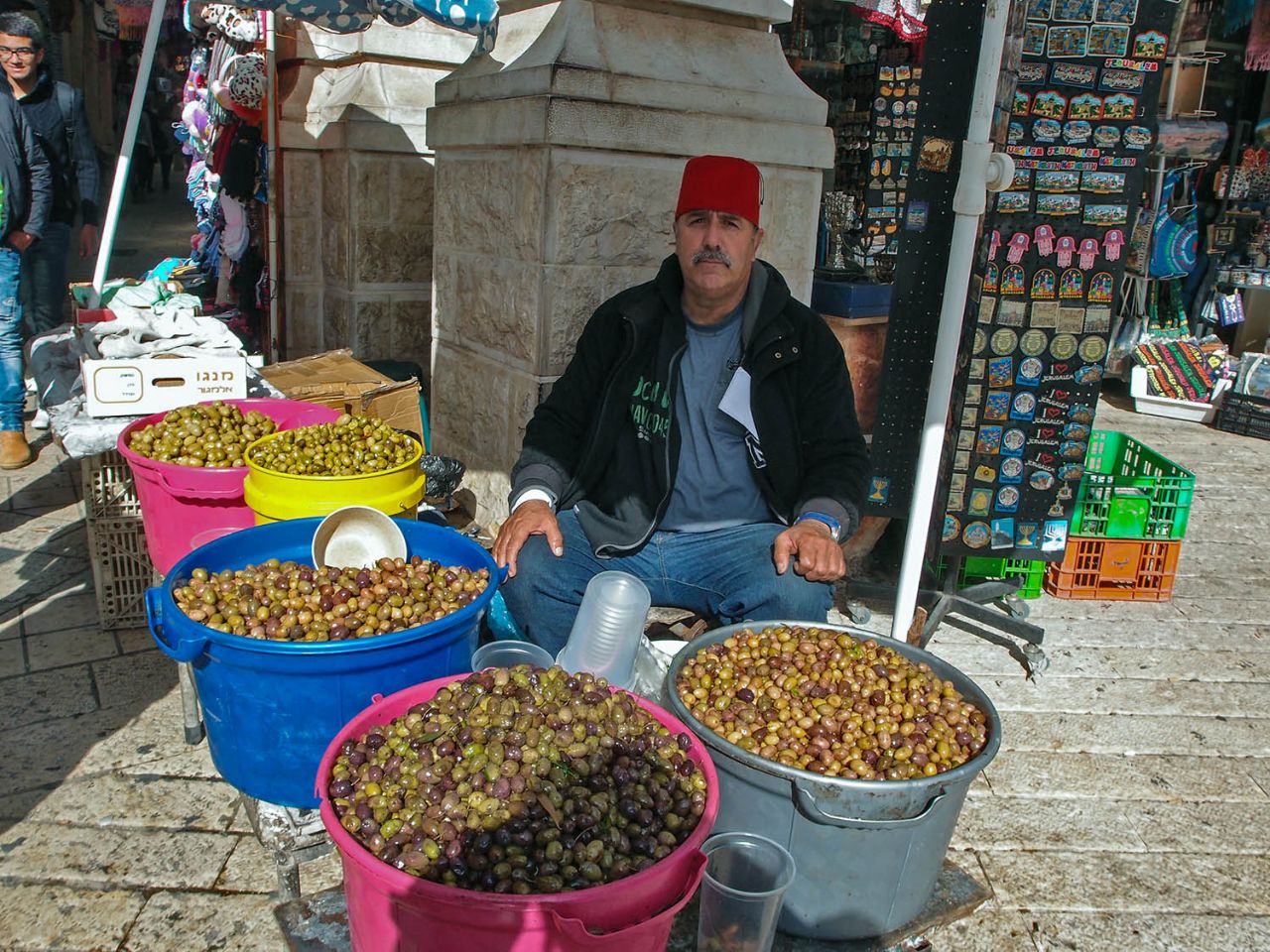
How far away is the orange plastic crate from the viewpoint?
4.75 m

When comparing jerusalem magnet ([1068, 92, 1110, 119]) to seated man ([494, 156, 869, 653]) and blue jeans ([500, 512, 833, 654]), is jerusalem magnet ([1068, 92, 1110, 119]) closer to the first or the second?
seated man ([494, 156, 869, 653])

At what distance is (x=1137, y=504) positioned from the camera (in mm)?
4613

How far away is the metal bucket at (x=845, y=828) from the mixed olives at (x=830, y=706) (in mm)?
62

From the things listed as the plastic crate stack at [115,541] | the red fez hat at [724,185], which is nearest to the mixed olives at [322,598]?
the red fez hat at [724,185]

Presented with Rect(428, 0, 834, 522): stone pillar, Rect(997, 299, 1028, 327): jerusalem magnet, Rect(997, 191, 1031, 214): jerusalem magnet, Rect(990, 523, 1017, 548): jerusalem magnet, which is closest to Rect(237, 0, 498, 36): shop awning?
Rect(428, 0, 834, 522): stone pillar

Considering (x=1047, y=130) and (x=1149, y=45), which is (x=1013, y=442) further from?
(x=1149, y=45)

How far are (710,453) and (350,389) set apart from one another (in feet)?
6.48

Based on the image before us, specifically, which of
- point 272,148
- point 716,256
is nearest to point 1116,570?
point 716,256

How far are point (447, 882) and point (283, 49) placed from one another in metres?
6.13

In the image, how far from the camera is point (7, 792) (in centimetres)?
292

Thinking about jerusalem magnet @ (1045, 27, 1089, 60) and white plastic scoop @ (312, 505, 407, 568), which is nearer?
white plastic scoop @ (312, 505, 407, 568)

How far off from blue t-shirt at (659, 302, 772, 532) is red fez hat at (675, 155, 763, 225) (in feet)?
1.13

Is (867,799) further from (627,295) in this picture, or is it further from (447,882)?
(627,295)

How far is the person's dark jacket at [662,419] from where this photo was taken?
3088 mm
